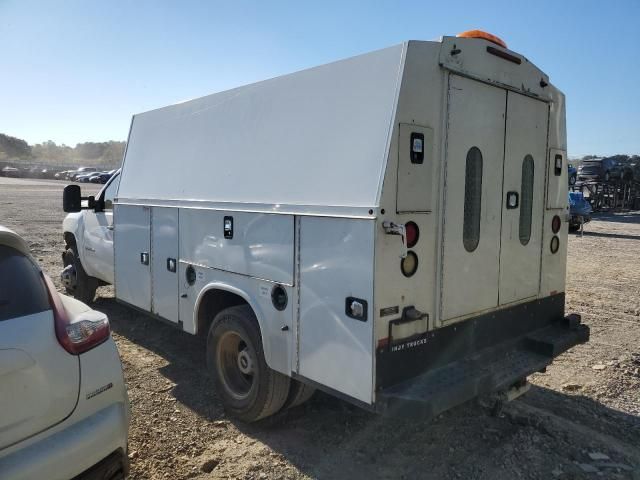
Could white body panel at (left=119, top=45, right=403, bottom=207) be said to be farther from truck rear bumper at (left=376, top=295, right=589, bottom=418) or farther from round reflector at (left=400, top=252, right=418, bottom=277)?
truck rear bumper at (left=376, top=295, right=589, bottom=418)

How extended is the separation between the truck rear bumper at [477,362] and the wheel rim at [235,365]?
1472mm

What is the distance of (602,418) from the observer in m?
4.36

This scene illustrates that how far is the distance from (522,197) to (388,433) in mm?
2193

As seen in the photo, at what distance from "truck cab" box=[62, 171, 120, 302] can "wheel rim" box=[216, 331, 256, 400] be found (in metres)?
2.64

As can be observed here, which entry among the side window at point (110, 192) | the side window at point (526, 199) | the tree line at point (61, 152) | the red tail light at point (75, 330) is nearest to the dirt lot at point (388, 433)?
the red tail light at point (75, 330)

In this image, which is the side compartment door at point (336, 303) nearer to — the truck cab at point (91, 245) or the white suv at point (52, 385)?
the white suv at point (52, 385)

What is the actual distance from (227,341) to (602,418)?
3255mm

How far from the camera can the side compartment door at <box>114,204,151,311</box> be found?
5395 millimetres

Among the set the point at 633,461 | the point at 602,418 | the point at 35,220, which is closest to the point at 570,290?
the point at 602,418

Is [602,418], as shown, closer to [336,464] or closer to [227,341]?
[336,464]

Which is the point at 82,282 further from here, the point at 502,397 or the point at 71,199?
the point at 502,397

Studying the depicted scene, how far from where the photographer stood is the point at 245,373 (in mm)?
4270

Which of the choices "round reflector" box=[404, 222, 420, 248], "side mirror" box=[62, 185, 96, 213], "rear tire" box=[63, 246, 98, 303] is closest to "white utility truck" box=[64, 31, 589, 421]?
"round reflector" box=[404, 222, 420, 248]

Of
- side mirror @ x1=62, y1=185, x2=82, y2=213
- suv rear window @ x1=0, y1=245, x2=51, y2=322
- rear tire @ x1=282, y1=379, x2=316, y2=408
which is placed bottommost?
rear tire @ x1=282, y1=379, x2=316, y2=408
